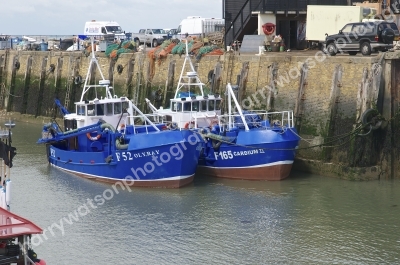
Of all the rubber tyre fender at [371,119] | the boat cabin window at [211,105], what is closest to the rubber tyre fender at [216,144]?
the boat cabin window at [211,105]

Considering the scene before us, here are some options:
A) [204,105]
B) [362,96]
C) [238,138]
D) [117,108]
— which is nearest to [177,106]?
[204,105]

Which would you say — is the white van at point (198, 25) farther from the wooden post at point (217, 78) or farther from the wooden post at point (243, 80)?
the wooden post at point (243, 80)

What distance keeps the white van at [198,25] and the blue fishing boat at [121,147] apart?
20.1 metres

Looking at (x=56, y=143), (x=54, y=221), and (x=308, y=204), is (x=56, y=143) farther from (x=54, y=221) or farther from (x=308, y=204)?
(x=308, y=204)

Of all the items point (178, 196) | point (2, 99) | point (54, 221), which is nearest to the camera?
point (54, 221)

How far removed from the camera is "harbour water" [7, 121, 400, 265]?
19.5 metres

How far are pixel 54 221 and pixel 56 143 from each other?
26.2ft

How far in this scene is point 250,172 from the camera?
26484 mm

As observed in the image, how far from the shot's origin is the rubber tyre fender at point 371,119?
84.0 feet

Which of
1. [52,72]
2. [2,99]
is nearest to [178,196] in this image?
[52,72]

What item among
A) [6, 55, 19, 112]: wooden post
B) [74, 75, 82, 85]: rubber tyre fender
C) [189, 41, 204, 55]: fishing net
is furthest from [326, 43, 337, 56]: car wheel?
[6, 55, 19, 112]: wooden post

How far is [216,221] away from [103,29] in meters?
32.6

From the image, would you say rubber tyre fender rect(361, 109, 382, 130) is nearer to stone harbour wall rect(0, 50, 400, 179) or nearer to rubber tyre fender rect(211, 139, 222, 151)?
stone harbour wall rect(0, 50, 400, 179)

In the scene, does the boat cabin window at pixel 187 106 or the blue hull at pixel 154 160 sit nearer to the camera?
the blue hull at pixel 154 160
